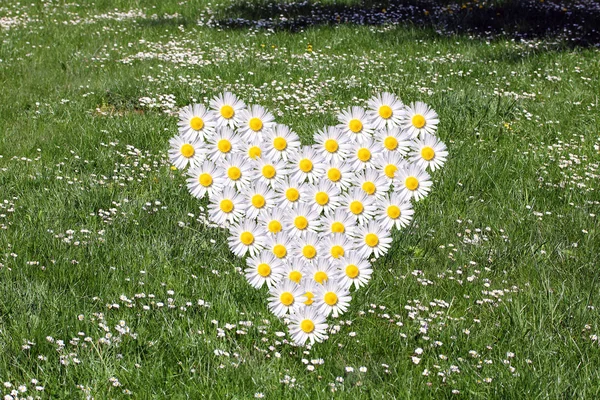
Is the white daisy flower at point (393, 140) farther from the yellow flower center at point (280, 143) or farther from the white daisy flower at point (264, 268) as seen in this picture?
the white daisy flower at point (264, 268)

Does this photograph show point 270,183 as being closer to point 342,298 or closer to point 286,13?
point 342,298

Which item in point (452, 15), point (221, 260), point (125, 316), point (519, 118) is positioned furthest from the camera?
point (452, 15)

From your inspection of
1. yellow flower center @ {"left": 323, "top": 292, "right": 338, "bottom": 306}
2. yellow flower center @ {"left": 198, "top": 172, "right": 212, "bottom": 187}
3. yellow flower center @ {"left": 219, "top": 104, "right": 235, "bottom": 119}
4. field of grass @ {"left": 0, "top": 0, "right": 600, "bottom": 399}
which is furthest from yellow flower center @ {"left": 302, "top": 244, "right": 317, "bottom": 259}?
field of grass @ {"left": 0, "top": 0, "right": 600, "bottom": 399}

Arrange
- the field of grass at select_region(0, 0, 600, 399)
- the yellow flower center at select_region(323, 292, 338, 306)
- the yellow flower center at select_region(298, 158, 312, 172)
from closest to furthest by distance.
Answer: the yellow flower center at select_region(323, 292, 338, 306), the yellow flower center at select_region(298, 158, 312, 172), the field of grass at select_region(0, 0, 600, 399)

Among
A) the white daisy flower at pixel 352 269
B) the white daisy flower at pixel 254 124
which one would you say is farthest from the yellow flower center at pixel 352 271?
the white daisy flower at pixel 254 124

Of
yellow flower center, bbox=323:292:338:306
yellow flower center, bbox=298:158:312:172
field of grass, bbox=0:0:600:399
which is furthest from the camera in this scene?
field of grass, bbox=0:0:600:399

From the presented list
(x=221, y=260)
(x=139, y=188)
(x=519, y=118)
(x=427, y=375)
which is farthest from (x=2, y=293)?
(x=519, y=118)

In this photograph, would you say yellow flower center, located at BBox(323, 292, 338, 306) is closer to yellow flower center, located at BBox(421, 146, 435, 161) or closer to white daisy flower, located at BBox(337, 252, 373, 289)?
white daisy flower, located at BBox(337, 252, 373, 289)
